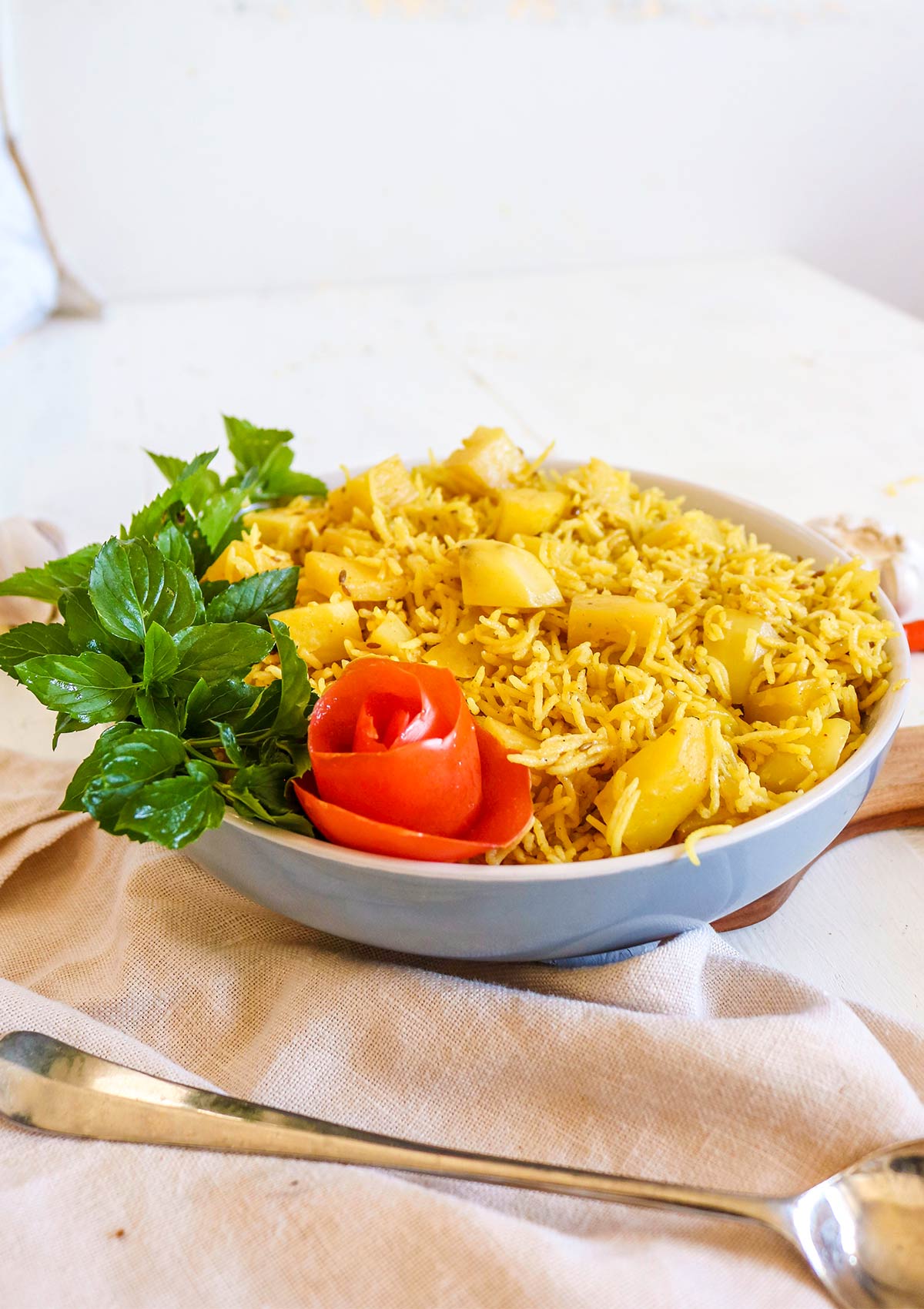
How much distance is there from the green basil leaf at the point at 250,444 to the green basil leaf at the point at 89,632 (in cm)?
35

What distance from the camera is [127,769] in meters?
0.68

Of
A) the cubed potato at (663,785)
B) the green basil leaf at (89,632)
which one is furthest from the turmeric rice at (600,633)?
the green basil leaf at (89,632)

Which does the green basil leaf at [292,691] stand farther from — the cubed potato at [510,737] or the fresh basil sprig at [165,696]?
the cubed potato at [510,737]

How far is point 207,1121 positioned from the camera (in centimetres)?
68

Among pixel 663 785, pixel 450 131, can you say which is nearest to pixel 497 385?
pixel 450 131

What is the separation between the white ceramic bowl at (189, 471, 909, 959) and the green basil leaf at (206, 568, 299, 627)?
19 cm

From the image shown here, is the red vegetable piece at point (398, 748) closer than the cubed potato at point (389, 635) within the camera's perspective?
Yes

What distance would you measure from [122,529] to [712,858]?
1.89 feet

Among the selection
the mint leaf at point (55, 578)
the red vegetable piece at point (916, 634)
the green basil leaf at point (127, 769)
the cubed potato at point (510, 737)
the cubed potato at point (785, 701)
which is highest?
the cubed potato at point (785, 701)

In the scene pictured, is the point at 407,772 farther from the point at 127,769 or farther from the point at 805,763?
the point at 805,763

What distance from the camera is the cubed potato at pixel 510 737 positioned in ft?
2.52

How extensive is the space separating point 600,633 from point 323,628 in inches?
8.5

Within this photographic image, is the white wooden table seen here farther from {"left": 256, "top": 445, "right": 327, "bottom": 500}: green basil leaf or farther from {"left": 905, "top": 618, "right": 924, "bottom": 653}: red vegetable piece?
{"left": 256, "top": 445, "right": 327, "bottom": 500}: green basil leaf

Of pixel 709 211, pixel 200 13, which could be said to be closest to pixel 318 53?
pixel 200 13
